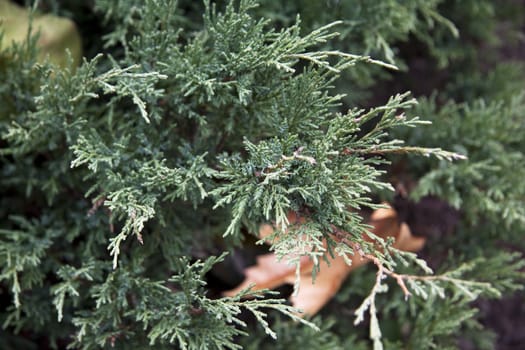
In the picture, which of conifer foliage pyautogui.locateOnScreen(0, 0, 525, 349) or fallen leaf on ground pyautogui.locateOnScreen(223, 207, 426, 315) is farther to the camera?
fallen leaf on ground pyautogui.locateOnScreen(223, 207, 426, 315)

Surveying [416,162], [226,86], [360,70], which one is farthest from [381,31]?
[226,86]

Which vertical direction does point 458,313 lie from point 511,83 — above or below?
below

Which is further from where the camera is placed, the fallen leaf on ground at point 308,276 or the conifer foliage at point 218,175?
the fallen leaf on ground at point 308,276

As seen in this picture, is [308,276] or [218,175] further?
[308,276]

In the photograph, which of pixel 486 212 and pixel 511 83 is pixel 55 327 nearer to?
pixel 486 212

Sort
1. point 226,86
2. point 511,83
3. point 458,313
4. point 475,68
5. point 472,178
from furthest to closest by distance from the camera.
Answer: point 475,68 → point 511,83 → point 472,178 → point 458,313 → point 226,86

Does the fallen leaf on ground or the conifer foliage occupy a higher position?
the conifer foliage

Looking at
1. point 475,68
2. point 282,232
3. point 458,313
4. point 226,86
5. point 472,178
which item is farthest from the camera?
point 475,68

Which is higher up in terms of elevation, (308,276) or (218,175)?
(218,175)
